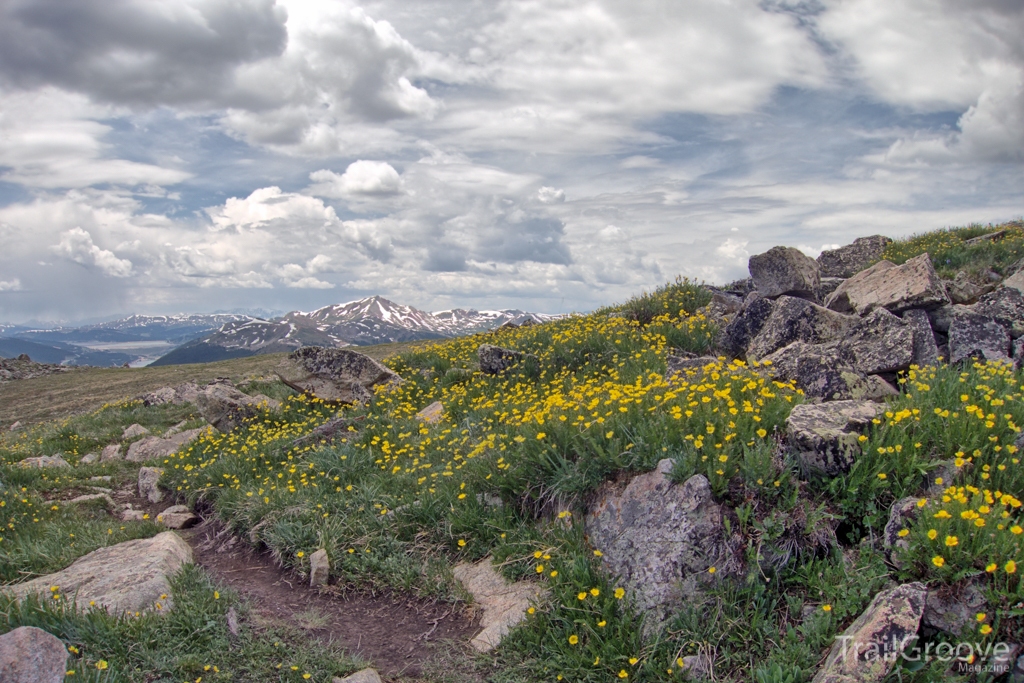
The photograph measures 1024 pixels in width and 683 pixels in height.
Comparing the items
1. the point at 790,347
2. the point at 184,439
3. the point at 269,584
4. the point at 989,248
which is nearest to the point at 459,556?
the point at 269,584

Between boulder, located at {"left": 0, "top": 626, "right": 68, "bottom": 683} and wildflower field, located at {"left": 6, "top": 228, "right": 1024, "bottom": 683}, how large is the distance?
0.56 metres

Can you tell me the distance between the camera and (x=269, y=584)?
7.15 meters

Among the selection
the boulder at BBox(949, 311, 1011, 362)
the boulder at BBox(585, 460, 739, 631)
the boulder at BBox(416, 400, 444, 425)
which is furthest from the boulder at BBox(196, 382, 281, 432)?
the boulder at BBox(949, 311, 1011, 362)

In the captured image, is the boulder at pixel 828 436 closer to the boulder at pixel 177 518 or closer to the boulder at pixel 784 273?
the boulder at pixel 784 273

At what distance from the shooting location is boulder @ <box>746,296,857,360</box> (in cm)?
970

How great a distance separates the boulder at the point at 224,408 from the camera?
13.3 meters

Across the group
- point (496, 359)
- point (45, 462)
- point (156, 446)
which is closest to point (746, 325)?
point (496, 359)

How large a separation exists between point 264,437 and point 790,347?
31.4 ft

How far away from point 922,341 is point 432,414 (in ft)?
26.2

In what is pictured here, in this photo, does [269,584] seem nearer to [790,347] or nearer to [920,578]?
[920,578]

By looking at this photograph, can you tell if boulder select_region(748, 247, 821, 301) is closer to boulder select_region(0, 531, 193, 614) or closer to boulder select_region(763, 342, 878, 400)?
boulder select_region(763, 342, 878, 400)

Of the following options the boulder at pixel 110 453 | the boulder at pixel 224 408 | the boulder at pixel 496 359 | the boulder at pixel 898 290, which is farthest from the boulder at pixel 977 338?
the boulder at pixel 110 453

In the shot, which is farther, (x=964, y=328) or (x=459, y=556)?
(x=964, y=328)

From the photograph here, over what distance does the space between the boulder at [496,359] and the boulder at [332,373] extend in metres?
2.40
